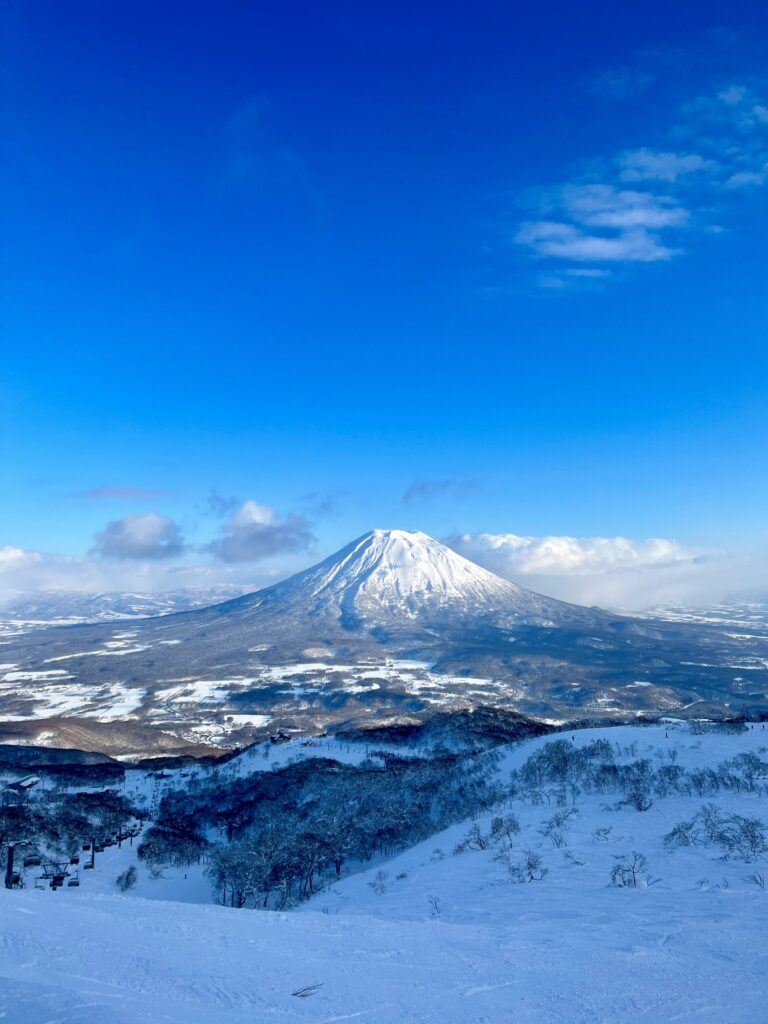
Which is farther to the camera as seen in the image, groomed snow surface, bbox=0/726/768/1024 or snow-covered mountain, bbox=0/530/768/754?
snow-covered mountain, bbox=0/530/768/754

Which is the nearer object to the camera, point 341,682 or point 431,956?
point 431,956

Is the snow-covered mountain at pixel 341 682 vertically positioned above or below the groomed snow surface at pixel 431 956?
below

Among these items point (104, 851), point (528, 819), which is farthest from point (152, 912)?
point (104, 851)

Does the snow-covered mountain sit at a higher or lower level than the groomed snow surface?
lower

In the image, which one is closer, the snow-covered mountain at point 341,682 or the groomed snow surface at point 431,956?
the groomed snow surface at point 431,956

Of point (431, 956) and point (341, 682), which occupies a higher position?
point (431, 956)

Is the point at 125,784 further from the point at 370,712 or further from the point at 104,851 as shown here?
the point at 370,712

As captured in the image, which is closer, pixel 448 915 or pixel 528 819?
pixel 448 915

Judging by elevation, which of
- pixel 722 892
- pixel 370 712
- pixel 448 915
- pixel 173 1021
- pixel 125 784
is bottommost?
pixel 370 712
